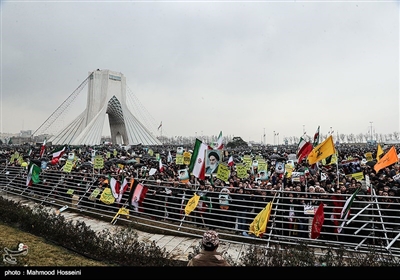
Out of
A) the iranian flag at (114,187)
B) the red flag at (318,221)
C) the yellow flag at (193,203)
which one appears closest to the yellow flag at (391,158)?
the red flag at (318,221)

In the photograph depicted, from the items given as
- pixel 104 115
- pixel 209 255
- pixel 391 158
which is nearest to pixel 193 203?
pixel 209 255

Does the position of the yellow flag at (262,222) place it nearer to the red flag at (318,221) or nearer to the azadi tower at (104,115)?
the red flag at (318,221)

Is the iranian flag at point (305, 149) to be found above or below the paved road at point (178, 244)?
above

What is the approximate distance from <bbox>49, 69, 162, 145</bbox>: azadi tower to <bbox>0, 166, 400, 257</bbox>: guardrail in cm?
5073

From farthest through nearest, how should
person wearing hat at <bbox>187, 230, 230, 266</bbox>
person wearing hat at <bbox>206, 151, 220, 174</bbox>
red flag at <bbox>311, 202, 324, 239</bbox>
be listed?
person wearing hat at <bbox>206, 151, 220, 174</bbox> → red flag at <bbox>311, 202, 324, 239</bbox> → person wearing hat at <bbox>187, 230, 230, 266</bbox>

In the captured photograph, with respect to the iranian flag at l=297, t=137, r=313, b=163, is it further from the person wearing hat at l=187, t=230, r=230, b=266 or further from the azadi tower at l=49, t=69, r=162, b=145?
the azadi tower at l=49, t=69, r=162, b=145

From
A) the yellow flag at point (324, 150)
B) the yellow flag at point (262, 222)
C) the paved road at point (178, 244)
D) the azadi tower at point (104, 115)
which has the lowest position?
the paved road at point (178, 244)

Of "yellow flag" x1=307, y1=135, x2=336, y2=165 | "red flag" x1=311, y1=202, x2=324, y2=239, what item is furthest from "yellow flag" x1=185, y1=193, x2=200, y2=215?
"yellow flag" x1=307, y1=135, x2=336, y2=165

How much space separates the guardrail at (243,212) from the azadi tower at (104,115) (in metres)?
50.7

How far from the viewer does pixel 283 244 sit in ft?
22.3

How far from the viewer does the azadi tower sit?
62.4 metres

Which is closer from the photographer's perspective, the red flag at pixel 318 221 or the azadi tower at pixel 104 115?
the red flag at pixel 318 221

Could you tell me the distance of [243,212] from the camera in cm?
727

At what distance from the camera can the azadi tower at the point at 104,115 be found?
205 feet
